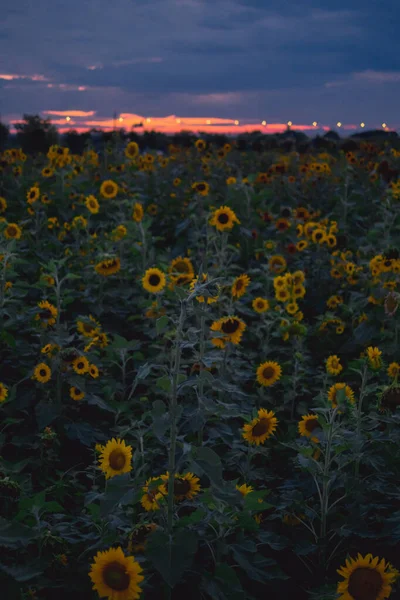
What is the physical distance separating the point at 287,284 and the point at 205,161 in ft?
23.2

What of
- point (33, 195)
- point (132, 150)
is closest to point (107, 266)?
point (33, 195)

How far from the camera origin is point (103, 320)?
18.6 feet

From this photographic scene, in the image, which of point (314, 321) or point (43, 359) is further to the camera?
point (314, 321)

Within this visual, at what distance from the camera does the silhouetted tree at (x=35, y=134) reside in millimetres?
18016

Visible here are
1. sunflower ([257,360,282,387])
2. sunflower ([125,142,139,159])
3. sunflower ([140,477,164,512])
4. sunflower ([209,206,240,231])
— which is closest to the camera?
sunflower ([140,477,164,512])

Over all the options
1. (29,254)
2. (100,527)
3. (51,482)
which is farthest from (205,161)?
(100,527)

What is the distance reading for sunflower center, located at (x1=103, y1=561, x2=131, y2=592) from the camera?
7.07 ft

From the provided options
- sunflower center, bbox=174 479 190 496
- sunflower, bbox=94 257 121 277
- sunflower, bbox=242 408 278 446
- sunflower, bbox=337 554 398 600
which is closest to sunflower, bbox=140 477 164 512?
sunflower center, bbox=174 479 190 496

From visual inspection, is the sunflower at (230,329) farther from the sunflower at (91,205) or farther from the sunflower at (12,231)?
the sunflower at (91,205)

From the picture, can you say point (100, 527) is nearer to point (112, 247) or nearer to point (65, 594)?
point (65, 594)

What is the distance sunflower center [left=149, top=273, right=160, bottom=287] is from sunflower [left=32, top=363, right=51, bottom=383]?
1090mm

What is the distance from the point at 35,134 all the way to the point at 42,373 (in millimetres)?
15390

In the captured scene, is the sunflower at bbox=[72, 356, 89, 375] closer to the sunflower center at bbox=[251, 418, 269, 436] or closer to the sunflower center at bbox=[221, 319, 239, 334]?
the sunflower center at bbox=[221, 319, 239, 334]

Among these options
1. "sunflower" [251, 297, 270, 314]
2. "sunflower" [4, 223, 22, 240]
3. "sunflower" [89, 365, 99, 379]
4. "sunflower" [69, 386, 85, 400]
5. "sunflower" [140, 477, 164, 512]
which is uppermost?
"sunflower" [4, 223, 22, 240]
